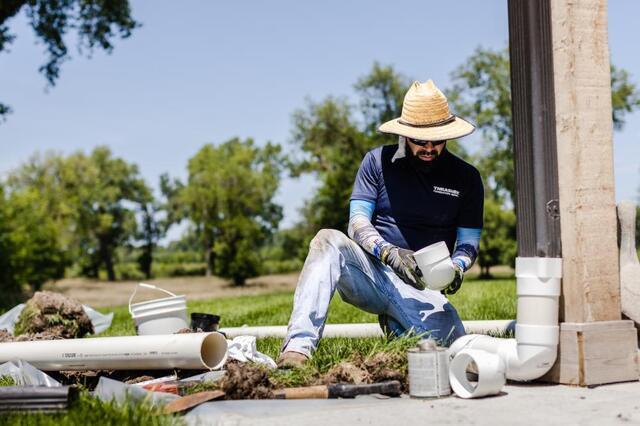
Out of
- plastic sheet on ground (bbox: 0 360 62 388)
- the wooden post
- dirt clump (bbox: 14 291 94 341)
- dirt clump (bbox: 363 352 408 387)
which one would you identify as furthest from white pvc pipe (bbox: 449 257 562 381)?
dirt clump (bbox: 14 291 94 341)

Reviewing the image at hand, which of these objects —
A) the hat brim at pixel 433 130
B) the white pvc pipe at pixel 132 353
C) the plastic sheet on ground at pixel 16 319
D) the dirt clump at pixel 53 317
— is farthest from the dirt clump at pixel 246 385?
the plastic sheet on ground at pixel 16 319

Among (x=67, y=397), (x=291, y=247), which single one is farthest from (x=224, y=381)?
(x=291, y=247)

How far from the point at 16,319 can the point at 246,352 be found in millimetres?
3729

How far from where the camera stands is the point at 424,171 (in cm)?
389

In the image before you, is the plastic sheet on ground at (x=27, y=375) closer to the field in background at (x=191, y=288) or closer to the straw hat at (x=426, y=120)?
the straw hat at (x=426, y=120)

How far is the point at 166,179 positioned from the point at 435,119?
4666 centimetres

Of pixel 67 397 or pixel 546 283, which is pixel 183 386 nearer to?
pixel 67 397

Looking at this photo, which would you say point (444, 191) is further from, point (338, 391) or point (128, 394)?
point (128, 394)

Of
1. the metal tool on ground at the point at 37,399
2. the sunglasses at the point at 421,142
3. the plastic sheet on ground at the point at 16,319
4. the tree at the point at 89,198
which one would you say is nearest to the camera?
the metal tool on ground at the point at 37,399

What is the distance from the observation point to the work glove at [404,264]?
3.44m

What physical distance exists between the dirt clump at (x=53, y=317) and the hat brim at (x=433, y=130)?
146 inches

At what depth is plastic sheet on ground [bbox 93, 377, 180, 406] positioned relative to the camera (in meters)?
2.62

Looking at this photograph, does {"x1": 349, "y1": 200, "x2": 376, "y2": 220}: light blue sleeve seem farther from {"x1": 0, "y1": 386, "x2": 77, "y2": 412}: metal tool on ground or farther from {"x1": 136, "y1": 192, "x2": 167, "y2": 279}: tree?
{"x1": 136, "y1": 192, "x2": 167, "y2": 279}: tree

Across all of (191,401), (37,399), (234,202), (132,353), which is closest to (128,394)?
(191,401)
